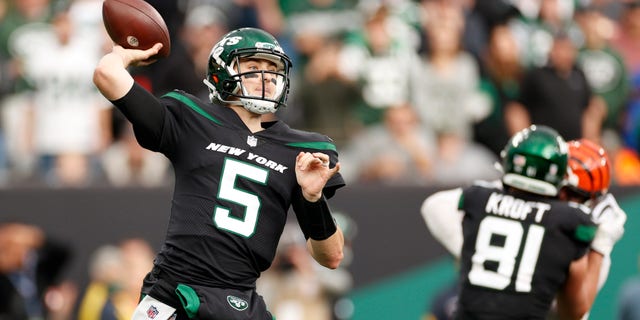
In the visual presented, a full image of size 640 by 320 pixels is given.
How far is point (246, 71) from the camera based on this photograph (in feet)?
18.1

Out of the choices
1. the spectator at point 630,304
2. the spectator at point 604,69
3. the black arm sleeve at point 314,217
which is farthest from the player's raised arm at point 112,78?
the spectator at point 604,69

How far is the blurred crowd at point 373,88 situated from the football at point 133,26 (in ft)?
16.8

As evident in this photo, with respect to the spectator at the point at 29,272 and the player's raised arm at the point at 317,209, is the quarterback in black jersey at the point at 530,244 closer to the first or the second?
the player's raised arm at the point at 317,209

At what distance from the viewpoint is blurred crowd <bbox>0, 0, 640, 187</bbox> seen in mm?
10688

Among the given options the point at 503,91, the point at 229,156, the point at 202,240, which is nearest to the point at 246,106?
the point at 229,156

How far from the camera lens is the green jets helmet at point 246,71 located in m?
5.47

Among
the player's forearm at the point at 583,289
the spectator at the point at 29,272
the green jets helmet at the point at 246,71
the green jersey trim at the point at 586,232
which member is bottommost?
the spectator at the point at 29,272

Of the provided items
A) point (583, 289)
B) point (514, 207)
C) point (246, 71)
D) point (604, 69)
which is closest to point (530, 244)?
point (514, 207)

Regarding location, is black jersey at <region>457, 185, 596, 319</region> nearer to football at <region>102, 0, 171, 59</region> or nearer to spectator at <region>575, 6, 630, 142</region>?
football at <region>102, 0, 171, 59</region>

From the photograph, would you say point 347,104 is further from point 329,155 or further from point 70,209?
point 329,155

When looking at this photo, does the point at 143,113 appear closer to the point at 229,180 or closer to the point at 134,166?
the point at 229,180

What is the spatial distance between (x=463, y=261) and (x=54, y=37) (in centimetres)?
584

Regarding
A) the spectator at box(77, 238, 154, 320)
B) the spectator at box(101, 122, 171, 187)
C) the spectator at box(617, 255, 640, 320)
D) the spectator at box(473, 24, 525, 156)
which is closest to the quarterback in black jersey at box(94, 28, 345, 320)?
the spectator at box(617, 255, 640, 320)

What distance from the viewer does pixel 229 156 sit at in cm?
537
